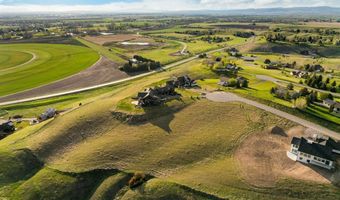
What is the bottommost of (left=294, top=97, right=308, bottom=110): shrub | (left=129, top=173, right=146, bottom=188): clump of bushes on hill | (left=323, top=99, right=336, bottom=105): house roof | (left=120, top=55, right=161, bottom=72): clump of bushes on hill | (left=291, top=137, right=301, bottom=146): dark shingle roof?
(left=129, top=173, right=146, bottom=188): clump of bushes on hill

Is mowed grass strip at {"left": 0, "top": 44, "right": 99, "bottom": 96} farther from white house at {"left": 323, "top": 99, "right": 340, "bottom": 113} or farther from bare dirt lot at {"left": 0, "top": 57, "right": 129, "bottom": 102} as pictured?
white house at {"left": 323, "top": 99, "right": 340, "bottom": 113}

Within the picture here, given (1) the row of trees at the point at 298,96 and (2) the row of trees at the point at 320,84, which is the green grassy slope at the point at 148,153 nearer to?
(1) the row of trees at the point at 298,96

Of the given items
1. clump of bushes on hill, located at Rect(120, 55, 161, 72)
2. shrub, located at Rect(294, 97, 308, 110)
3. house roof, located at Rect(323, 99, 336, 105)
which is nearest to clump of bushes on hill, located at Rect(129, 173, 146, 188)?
shrub, located at Rect(294, 97, 308, 110)

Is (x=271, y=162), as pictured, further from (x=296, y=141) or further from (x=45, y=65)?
(x=45, y=65)

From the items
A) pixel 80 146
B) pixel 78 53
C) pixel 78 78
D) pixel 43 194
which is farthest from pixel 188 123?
pixel 78 53

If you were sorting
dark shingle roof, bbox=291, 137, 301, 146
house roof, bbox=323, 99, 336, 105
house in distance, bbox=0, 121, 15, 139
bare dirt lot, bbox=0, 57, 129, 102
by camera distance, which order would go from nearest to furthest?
dark shingle roof, bbox=291, 137, 301, 146 → house in distance, bbox=0, 121, 15, 139 → house roof, bbox=323, 99, 336, 105 → bare dirt lot, bbox=0, 57, 129, 102

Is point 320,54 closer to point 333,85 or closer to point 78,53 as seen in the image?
point 333,85

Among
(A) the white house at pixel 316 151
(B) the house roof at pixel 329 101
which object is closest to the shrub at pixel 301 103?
(B) the house roof at pixel 329 101
